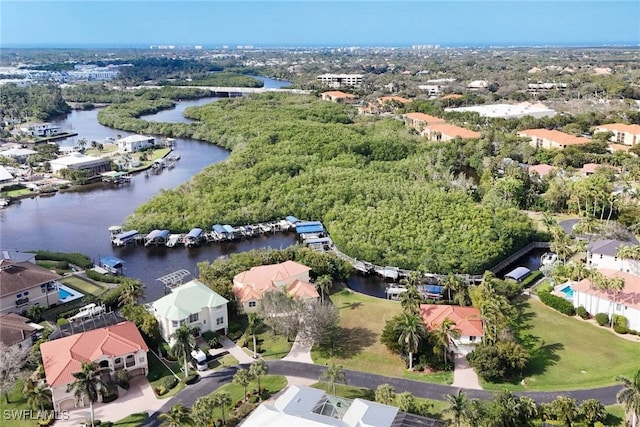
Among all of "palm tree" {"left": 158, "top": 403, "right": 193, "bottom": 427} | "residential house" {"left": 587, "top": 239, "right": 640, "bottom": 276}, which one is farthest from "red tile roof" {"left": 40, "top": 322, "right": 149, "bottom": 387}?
"residential house" {"left": 587, "top": 239, "right": 640, "bottom": 276}

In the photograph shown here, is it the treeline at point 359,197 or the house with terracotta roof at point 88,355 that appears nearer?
the house with terracotta roof at point 88,355

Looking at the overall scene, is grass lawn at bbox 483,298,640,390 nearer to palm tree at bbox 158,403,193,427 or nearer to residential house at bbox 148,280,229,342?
palm tree at bbox 158,403,193,427

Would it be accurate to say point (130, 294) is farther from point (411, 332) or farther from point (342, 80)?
point (342, 80)

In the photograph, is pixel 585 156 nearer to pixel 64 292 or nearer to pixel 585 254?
pixel 585 254

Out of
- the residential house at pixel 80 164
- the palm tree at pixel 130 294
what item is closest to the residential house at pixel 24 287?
the palm tree at pixel 130 294

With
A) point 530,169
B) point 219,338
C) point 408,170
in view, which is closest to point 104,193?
point 408,170

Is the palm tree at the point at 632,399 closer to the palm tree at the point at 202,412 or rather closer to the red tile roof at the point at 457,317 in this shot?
the red tile roof at the point at 457,317
